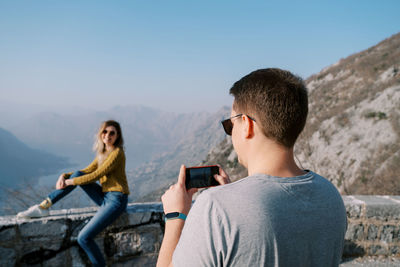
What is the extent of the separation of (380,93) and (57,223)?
1768 centimetres

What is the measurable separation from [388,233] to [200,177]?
3.12m

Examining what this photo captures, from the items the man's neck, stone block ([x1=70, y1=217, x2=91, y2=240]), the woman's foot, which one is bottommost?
stone block ([x1=70, y1=217, x2=91, y2=240])

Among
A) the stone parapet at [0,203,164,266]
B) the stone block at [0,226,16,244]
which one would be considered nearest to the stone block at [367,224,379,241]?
the stone parapet at [0,203,164,266]

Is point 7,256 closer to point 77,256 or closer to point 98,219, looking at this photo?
point 77,256

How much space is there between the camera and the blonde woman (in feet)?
8.98

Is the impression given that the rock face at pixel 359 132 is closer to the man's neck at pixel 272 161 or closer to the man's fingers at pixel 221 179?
the man's fingers at pixel 221 179

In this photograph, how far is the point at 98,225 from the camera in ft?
9.03

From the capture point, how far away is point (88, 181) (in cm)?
298

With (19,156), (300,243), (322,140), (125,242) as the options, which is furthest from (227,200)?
(19,156)

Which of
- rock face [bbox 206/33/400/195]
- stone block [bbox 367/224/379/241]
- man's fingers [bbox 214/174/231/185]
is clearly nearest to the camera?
man's fingers [bbox 214/174/231/185]

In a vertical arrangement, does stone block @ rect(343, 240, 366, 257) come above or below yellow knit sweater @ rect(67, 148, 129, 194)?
below

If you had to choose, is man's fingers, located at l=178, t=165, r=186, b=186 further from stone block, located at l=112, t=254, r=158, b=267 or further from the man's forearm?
stone block, located at l=112, t=254, r=158, b=267

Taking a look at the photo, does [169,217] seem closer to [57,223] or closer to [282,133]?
[282,133]

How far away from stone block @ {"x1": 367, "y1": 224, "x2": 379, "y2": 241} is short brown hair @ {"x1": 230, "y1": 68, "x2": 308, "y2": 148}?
9.83ft
